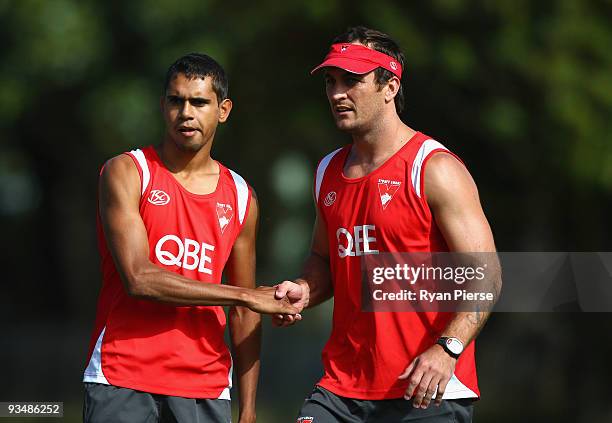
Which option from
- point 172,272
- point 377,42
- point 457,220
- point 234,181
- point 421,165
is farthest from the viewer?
point 234,181

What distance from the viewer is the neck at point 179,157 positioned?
22.0 feet

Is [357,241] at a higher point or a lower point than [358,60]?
lower

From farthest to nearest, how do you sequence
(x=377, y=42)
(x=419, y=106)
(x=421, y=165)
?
1. (x=419, y=106)
2. (x=377, y=42)
3. (x=421, y=165)

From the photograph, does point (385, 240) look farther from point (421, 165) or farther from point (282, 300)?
point (282, 300)

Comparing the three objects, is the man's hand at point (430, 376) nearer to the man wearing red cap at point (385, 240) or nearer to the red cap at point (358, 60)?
the man wearing red cap at point (385, 240)

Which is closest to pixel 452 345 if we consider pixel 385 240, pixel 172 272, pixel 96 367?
pixel 385 240

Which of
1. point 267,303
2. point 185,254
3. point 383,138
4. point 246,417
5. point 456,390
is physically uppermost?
point 383,138

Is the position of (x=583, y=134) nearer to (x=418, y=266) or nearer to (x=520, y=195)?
(x=520, y=195)

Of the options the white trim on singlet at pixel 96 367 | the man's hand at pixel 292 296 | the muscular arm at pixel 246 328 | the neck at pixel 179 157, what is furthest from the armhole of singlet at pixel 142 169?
the man's hand at pixel 292 296

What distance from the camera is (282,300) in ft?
22.0

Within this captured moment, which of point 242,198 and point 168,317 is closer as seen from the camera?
point 168,317

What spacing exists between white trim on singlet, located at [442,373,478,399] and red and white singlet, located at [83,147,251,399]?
4.27 ft

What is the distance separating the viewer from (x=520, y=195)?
55.4ft

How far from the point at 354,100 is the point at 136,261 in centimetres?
151
